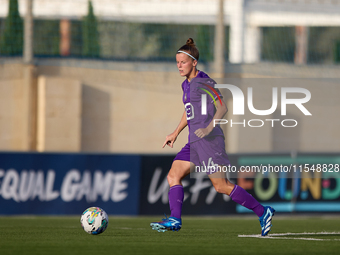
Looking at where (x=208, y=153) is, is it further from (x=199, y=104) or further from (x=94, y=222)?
(x=94, y=222)

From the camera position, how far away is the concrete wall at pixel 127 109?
16.0m

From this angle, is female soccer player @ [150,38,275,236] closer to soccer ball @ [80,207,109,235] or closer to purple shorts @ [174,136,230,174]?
purple shorts @ [174,136,230,174]

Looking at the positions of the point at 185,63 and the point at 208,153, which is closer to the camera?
the point at 208,153

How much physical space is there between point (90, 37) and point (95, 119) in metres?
2.46

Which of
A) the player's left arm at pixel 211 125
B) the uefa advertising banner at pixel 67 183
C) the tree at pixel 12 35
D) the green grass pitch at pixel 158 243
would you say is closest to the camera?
the green grass pitch at pixel 158 243

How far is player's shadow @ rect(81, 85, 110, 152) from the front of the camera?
16438 mm

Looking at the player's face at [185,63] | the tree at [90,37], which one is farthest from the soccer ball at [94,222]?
the tree at [90,37]

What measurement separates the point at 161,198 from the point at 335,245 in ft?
19.7

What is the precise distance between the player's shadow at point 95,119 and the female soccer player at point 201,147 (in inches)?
411

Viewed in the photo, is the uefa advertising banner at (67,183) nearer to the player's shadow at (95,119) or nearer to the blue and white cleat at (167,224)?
the player's shadow at (95,119)

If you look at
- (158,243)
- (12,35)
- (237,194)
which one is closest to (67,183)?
(237,194)

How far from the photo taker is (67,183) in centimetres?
1124

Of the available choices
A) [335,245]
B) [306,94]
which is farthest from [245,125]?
[335,245]

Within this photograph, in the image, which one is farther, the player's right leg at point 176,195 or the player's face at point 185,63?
the player's face at point 185,63
